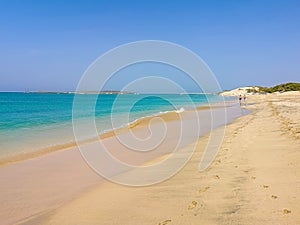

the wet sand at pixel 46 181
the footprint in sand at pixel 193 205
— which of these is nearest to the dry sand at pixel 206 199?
the footprint in sand at pixel 193 205

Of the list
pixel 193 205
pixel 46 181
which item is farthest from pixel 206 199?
pixel 46 181

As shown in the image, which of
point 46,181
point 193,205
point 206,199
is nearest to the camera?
point 193,205

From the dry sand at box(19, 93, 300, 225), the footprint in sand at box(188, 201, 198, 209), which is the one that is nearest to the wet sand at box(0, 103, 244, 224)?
the dry sand at box(19, 93, 300, 225)

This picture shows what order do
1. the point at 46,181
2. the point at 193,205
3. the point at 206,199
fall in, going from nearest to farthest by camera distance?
the point at 193,205, the point at 206,199, the point at 46,181

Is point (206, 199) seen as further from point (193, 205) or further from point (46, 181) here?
point (46, 181)

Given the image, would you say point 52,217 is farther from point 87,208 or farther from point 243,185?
point 243,185

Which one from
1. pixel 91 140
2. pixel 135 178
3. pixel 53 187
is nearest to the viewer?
pixel 53 187

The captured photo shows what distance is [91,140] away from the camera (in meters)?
15.2

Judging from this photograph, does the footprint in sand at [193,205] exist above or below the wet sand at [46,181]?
above

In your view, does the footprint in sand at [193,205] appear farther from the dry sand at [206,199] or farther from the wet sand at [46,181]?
the wet sand at [46,181]

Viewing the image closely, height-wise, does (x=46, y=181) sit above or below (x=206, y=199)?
below

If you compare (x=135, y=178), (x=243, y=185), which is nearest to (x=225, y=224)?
(x=243, y=185)

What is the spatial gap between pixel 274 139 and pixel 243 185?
6087 mm

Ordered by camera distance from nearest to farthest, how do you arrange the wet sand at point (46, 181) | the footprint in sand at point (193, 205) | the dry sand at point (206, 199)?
the dry sand at point (206, 199) → the footprint in sand at point (193, 205) → the wet sand at point (46, 181)
